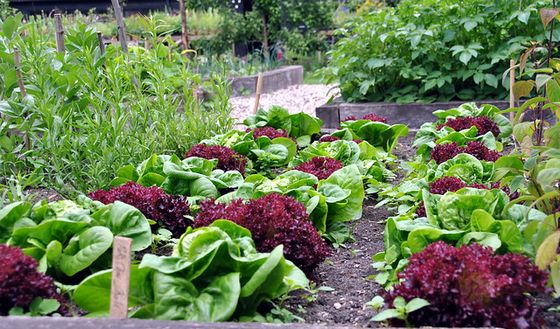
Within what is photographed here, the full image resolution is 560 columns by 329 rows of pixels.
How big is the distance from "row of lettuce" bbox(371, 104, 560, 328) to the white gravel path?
18.1 ft

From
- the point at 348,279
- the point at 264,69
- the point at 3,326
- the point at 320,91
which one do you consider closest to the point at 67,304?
the point at 3,326

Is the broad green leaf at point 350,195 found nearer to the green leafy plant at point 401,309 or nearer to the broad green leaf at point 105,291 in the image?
the green leafy plant at point 401,309

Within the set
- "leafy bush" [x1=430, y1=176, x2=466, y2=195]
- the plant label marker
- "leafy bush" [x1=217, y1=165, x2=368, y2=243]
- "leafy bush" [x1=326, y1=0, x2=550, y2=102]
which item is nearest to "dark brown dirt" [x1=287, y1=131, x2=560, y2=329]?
"leafy bush" [x1=217, y1=165, x2=368, y2=243]

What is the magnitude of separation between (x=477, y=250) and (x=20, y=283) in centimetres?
141

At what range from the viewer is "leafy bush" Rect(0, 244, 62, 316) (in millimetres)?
2006

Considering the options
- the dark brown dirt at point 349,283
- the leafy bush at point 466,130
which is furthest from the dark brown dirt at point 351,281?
the leafy bush at point 466,130

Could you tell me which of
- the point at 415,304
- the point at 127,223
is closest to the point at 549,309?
the point at 415,304

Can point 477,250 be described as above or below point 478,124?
above

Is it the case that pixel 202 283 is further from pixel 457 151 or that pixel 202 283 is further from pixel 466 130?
pixel 466 130

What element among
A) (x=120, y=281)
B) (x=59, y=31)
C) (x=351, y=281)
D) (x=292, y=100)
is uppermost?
(x=59, y=31)

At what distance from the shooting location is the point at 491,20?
19.5 ft

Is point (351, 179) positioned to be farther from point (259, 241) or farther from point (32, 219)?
point (32, 219)

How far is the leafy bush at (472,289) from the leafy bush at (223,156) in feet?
5.95

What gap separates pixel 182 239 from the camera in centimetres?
224
